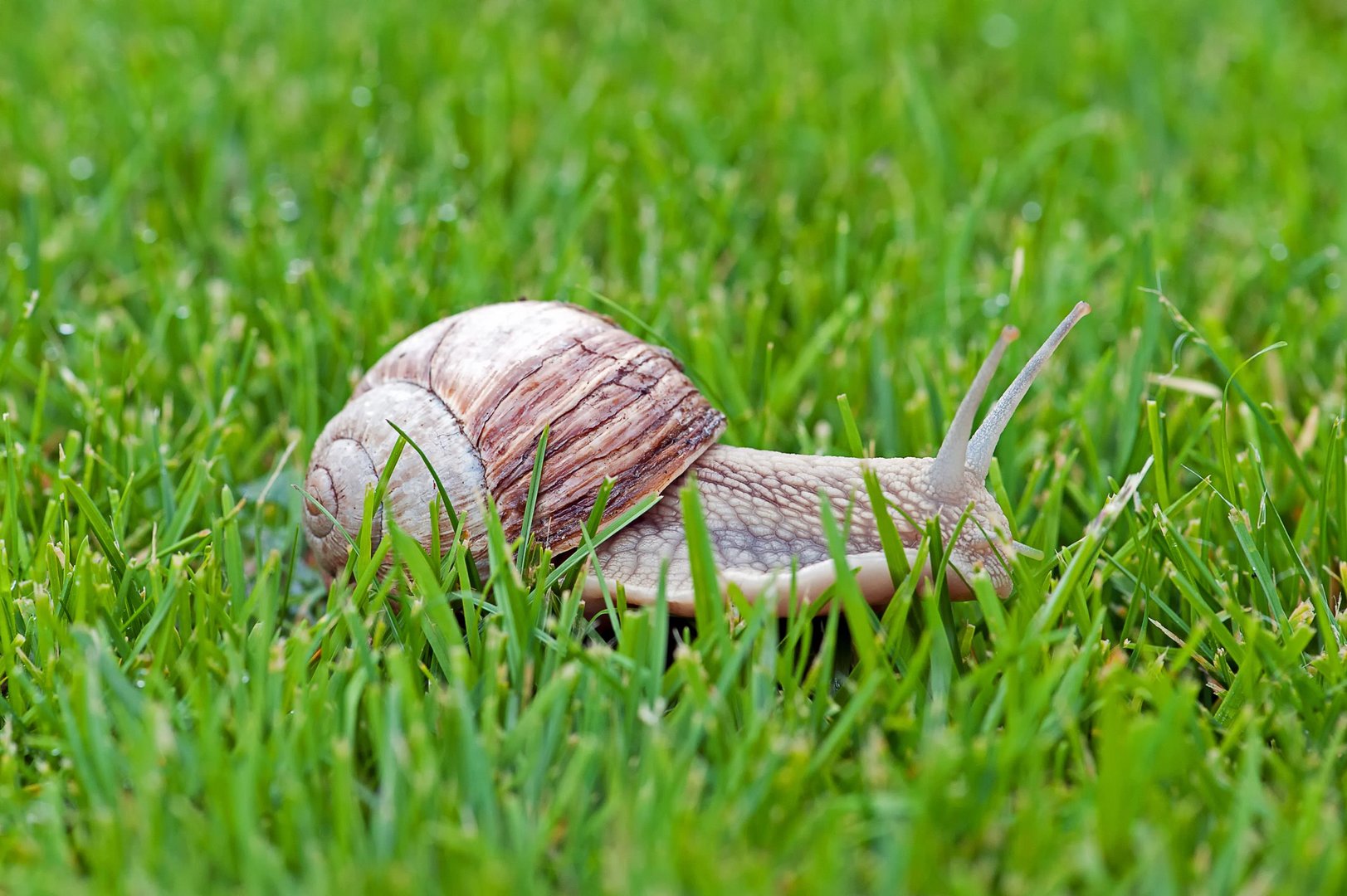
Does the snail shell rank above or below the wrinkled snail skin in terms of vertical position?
above

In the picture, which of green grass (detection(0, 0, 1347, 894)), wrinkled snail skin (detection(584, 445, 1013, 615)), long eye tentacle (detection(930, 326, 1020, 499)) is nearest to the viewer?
green grass (detection(0, 0, 1347, 894))

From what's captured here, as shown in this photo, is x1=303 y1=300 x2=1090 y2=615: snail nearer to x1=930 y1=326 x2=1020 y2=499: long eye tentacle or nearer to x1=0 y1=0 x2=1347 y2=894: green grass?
x1=930 y1=326 x2=1020 y2=499: long eye tentacle

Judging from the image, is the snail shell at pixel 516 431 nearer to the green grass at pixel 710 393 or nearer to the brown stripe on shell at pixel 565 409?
the brown stripe on shell at pixel 565 409

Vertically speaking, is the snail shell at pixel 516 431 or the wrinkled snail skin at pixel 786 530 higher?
the snail shell at pixel 516 431

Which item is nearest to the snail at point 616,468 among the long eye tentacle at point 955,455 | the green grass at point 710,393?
the long eye tentacle at point 955,455

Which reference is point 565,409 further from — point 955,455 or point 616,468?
point 955,455

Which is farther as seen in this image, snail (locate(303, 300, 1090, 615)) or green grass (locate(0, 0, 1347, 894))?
snail (locate(303, 300, 1090, 615))

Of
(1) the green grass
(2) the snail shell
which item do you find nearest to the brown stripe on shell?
(2) the snail shell
